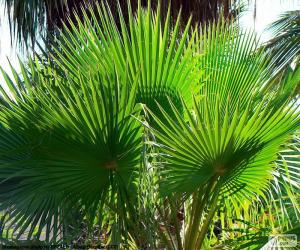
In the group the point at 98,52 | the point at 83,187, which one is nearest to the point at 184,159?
the point at 83,187

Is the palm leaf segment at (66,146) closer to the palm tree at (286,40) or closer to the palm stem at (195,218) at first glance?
the palm stem at (195,218)

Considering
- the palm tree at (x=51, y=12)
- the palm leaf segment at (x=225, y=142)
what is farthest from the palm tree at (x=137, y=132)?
the palm tree at (x=51, y=12)

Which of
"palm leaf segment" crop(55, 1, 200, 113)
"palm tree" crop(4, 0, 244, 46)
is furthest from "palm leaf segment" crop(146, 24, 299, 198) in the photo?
"palm tree" crop(4, 0, 244, 46)

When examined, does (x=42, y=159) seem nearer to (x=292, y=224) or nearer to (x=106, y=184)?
(x=106, y=184)

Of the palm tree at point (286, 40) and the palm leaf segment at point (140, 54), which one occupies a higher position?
the palm tree at point (286, 40)

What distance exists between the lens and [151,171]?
8.64ft

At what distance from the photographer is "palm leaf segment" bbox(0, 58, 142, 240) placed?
2.68 meters

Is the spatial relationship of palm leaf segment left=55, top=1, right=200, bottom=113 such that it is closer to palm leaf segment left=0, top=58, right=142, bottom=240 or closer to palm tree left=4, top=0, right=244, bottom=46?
palm leaf segment left=0, top=58, right=142, bottom=240

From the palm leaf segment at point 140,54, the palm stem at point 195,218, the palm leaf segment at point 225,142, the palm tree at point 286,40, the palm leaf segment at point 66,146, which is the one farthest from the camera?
the palm tree at point 286,40

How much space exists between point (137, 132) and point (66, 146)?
40cm

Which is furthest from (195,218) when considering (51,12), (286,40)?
(286,40)

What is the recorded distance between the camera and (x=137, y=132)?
276 cm

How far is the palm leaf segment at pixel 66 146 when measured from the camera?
105 inches

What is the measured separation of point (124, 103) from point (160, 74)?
0.39 meters
